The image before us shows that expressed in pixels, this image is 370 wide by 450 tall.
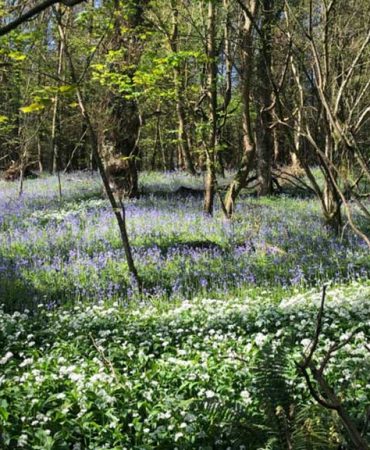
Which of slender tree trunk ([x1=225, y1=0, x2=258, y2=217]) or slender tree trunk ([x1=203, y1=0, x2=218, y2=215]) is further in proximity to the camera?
slender tree trunk ([x1=203, y1=0, x2=218, y2=215])

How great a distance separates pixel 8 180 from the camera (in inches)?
992

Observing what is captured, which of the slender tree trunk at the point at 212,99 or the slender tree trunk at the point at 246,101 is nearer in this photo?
the slender tree trunk at the point at 246,101

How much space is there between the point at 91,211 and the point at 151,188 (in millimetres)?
5184

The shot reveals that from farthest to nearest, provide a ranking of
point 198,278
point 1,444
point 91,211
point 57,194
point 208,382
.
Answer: point 57,194, point 91,211, point 198,278, point 208,382, point 1,444

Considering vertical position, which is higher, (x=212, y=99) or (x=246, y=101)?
(x=212, y=99)

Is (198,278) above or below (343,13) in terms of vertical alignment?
below

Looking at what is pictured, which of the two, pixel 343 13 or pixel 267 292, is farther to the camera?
pixel 343 13

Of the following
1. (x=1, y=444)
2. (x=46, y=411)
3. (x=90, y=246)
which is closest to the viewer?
(x=1, y=444)

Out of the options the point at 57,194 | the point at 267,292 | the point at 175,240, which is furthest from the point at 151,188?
the point at 267,292

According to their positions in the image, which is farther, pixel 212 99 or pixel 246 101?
pixel 212 99

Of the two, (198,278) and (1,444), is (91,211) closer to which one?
(198,278)

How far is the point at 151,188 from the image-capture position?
18.4 metres

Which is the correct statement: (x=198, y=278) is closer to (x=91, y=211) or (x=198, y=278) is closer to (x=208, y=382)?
(x=208, y=382)

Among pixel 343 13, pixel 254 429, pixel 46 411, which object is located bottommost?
pixel 46 411
